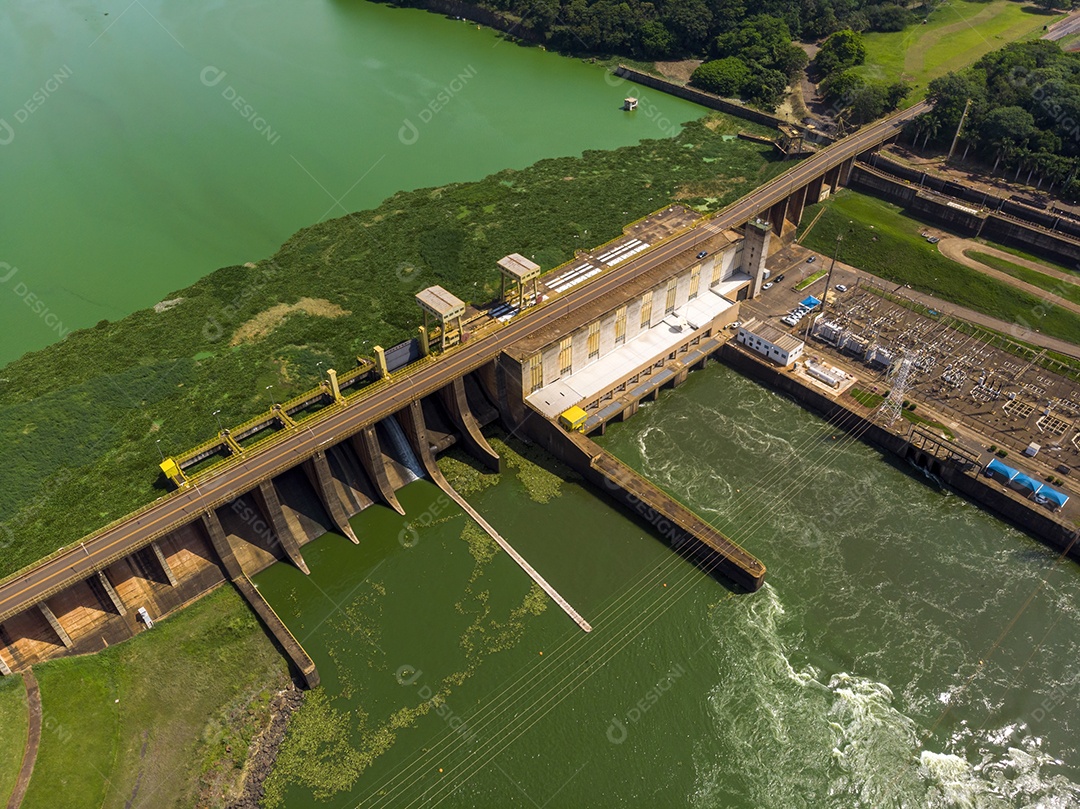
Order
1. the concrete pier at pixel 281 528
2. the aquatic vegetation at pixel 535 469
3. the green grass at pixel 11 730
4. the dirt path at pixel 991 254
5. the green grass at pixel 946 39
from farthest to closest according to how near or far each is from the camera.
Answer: the green grass at pixel 946 39 → the dirt path at pixel 991 254 → the aquatic vegetation at pixel 535 469 → the concrete pier at pixel 281 528 → the green grass at pixel 11 730

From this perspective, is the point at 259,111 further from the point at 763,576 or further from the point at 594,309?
the point at 763,576

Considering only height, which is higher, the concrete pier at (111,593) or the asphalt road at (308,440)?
the asphalt road at (308,440)

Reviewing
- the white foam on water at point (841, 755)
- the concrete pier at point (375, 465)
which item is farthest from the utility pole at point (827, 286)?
the concrete pier at point (375, 465)

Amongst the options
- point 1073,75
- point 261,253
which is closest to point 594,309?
point 261,253

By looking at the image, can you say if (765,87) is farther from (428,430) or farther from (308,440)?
(308,440)

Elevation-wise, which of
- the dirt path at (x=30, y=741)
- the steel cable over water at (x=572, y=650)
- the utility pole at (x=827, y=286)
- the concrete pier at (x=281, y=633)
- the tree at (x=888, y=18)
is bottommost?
the steel cable over water at (x=572, y=650)

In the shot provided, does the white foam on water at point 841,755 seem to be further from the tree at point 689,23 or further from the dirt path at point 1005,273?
the tree at point 689,23

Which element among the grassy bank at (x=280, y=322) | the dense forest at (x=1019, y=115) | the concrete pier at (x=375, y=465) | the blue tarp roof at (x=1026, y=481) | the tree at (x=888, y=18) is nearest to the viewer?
the blue tarp roof at (x=1026, y=481)
